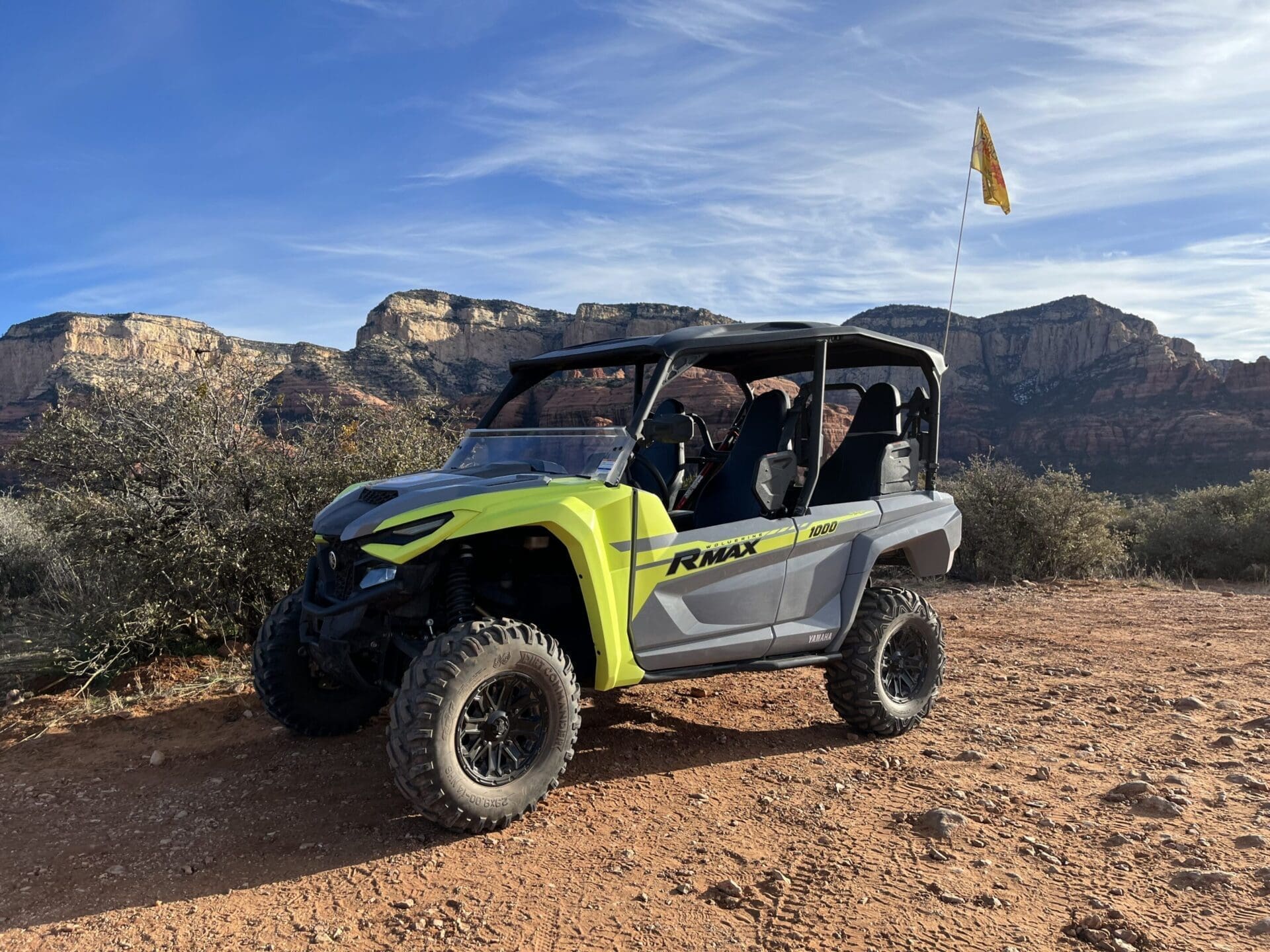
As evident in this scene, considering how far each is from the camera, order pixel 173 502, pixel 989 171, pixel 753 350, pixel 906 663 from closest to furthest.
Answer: pixel 753 350 < pixel 906 663 < pixel 173 502 < pixel 989 171

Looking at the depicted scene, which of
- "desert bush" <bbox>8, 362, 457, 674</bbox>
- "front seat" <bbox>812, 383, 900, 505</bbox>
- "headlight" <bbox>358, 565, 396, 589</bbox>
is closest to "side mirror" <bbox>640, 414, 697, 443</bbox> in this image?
"headlight" <bbox>358, 565, 396, 589</bbox>

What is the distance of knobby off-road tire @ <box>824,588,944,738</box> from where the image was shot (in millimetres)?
4738

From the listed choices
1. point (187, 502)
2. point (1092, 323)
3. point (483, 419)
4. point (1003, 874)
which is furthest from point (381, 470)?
point (1092, 323)

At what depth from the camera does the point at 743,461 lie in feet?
17.9

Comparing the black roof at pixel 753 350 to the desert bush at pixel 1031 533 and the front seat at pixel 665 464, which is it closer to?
the front seat at pixel 665 464

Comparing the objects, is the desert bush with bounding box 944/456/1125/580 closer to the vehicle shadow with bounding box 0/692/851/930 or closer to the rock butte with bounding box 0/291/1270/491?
the vehicle shadow with bounding box 0/692/851/930

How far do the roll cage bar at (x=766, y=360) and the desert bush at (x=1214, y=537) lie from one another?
11.7 m

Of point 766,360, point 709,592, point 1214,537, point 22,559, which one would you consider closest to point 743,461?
point 766,360

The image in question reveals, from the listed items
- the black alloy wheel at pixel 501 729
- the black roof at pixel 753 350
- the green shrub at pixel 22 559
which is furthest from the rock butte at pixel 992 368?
the black alloy wheel at pixel 501 729

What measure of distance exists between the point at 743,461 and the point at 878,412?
1.07 meters

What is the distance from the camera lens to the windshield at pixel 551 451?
13.7 feet

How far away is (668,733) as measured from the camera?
191 inches

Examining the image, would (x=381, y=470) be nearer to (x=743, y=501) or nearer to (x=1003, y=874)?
(x=743, y=501)

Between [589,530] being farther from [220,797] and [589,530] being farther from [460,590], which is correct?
[220,797]
